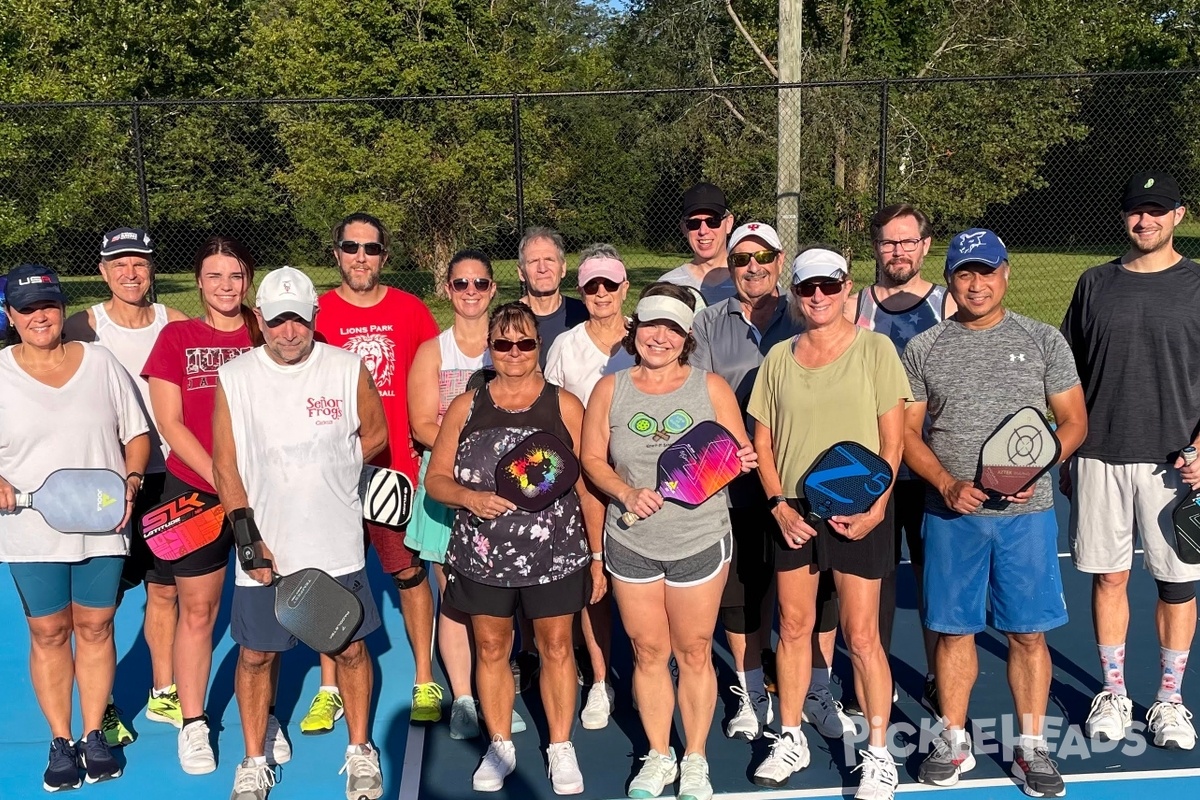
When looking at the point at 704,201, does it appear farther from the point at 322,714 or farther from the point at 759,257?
the point at 322,714

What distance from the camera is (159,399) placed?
429 centimetres

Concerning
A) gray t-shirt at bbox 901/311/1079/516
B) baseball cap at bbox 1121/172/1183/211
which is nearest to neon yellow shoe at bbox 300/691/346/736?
gray t-shirt at bbox 901/311/1079/516

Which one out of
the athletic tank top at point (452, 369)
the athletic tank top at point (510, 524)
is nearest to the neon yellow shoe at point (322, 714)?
the athletic tank top at point (510, 524)

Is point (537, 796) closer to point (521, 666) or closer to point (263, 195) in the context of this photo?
point (521, 666)

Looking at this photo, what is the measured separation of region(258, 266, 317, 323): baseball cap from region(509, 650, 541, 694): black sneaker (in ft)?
6.96

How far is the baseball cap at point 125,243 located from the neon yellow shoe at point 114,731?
1.93 meters

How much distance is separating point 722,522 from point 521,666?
1715 millimetres

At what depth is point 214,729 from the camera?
16.0 feet

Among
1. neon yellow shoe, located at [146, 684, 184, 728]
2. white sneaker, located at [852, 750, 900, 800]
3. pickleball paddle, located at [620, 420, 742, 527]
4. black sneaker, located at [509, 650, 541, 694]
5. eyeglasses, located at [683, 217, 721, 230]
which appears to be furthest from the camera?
eyeglasses, located at [683, 217, 721, 230]

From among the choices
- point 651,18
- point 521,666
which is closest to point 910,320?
point 521,666

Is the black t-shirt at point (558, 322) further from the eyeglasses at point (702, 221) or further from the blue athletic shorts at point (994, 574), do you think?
the blue athletic shorts at point (994, 574)

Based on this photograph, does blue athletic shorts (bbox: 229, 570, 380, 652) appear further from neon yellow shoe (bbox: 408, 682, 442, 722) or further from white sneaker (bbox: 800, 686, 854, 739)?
white sneaker (bbox: 800, 686, 854, 739)

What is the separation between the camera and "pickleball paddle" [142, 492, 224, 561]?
431cm

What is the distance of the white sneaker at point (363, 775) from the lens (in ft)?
13.9
